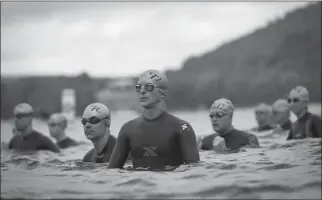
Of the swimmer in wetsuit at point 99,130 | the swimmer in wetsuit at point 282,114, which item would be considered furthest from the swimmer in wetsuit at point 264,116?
the swimmer in wetsuit at point 99,130

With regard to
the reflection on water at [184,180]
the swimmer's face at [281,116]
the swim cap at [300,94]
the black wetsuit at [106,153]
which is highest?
the swim cap at [300,94]

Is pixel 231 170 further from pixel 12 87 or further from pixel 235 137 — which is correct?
pixel 12 87

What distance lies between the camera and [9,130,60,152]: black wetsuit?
14711 millimetres

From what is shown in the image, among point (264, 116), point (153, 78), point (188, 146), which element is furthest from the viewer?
point (264, 116)

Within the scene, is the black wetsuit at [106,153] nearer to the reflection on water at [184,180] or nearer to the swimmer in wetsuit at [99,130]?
the swimmer in wetsuit at [99,130]

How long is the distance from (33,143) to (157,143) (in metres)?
6.70

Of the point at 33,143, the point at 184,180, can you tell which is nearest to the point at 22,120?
the point at 33,143

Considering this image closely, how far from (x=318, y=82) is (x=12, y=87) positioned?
1498 inches

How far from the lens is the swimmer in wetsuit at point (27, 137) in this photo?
1473cm

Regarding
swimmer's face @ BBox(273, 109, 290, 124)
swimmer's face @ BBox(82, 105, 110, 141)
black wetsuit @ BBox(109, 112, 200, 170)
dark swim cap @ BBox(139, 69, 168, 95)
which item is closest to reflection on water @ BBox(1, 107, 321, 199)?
black wetsuit @ BBox(109, 112, 200, 170)

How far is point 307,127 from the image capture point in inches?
555

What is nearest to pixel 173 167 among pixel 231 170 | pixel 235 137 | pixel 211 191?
pixel 231 170

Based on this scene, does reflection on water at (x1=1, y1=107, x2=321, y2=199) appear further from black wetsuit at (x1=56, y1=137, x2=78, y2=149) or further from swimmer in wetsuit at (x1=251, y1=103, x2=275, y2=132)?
swimmer in wetsuit at (x1=251, y1=103, x2=275, y2=132)

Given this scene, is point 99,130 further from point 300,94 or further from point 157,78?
point 300,94
